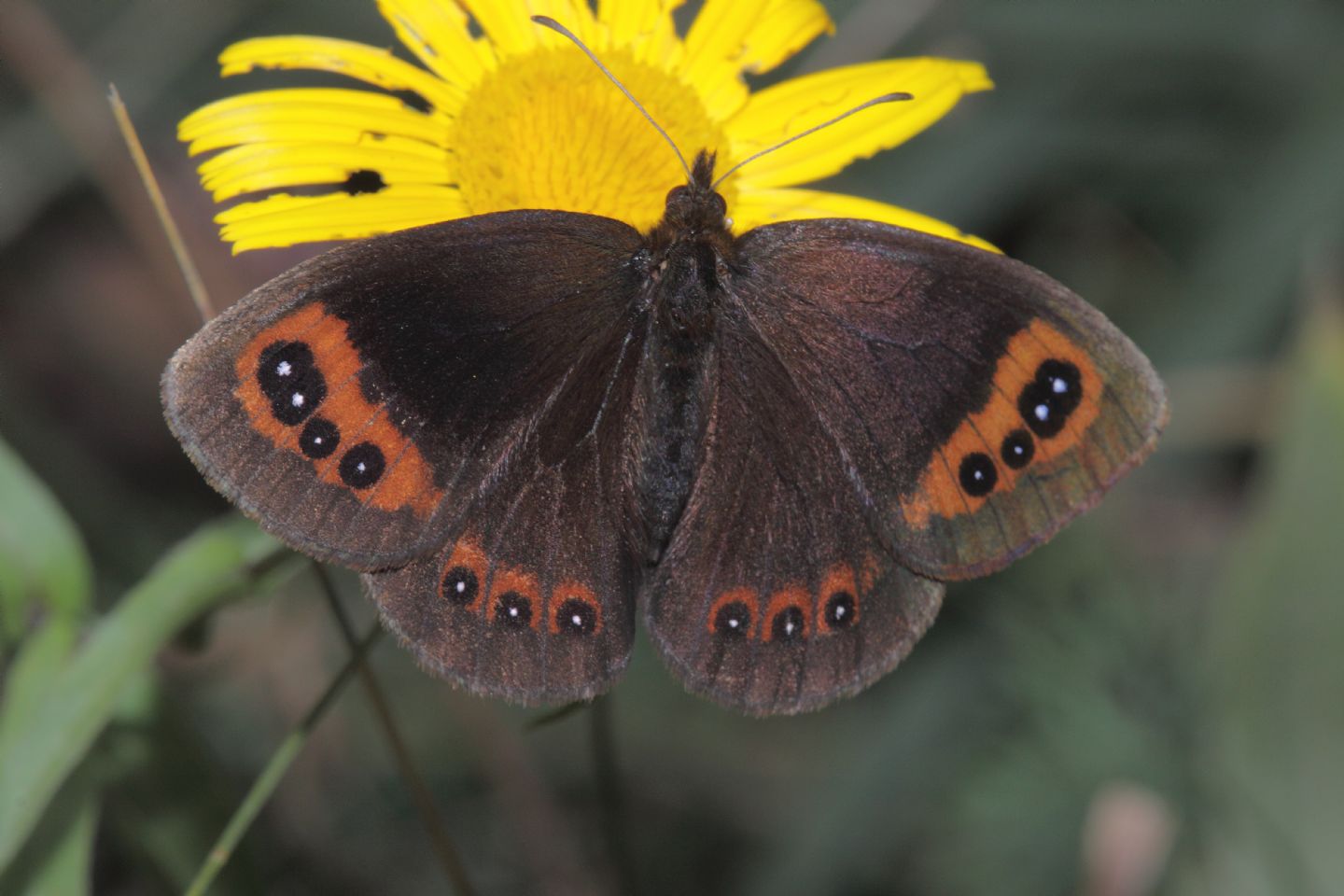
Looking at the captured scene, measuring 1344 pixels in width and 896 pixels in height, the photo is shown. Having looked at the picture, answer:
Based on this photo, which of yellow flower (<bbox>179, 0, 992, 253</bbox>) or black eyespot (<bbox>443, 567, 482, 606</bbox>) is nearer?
black eyespot (<bbox>443, 567, 482, 606</bbox>)

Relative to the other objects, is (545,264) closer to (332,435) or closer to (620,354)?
(620,354)

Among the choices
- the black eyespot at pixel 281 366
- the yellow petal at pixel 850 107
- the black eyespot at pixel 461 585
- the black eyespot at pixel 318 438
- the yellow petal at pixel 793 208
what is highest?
the black eyespot at pixel 281 366

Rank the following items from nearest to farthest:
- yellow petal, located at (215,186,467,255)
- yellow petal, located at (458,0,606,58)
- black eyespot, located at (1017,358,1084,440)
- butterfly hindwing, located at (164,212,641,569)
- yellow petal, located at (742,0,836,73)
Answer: butterfly hindwing, located at (164,212,641,569) < black eyespot, located at (1017,358,1084,440) < yellow petal, located at (215,186,467,255) < yellow petal, located at (458,0,606,58) < yellow petal, located at (742,0,836,73)

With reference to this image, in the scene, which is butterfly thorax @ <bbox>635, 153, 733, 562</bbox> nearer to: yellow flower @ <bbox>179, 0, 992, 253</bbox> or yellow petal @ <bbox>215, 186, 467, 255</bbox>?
yellow flower @ <bbox>179, 0, 992, 253</bbox>

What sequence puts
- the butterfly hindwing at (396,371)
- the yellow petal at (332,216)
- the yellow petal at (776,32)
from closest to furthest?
the butterfly hindwing at (396,371), the yellow petal at (332,216), the yellow petal at (776,32)

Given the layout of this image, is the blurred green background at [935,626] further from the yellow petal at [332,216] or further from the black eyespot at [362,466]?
the yellow petal at [332,216]

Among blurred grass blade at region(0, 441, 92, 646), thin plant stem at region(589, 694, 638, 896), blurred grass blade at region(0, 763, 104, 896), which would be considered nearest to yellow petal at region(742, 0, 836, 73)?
thin plant stem at region(589, 694, 638, 896)

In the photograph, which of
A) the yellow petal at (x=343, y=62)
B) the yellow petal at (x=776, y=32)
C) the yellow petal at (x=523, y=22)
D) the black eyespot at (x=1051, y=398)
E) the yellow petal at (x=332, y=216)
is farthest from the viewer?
the yellow petal at (x=776, y=32)

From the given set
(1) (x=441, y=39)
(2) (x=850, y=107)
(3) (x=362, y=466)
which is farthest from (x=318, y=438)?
(2) (x=850, y=107)

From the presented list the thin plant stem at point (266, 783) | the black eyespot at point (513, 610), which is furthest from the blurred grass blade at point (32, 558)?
the black eyespot at point (513, 610)
